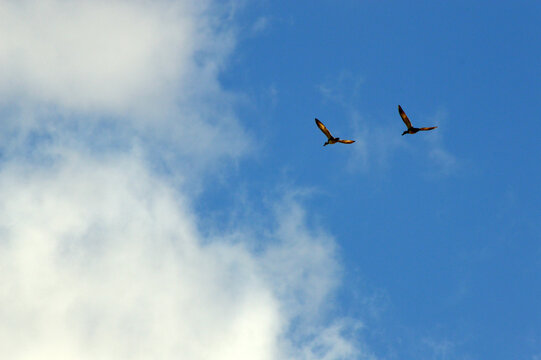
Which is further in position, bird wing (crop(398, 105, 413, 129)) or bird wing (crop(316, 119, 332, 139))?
bird wing (crop(316, 119, 332, 139))

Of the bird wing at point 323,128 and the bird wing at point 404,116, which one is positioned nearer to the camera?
the bird wing at point 404,116

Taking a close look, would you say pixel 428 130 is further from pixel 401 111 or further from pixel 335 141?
pixel 335 141

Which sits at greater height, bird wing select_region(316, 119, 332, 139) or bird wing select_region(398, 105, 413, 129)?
bird wing select_region(398, 105, 413, 129)

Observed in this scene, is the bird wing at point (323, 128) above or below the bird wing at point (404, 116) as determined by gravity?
below

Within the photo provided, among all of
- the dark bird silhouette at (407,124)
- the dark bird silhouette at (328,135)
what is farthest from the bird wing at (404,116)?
the dark bird silhouette at (328,135)

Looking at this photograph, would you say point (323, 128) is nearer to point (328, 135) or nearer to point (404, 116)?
point (328, 135)

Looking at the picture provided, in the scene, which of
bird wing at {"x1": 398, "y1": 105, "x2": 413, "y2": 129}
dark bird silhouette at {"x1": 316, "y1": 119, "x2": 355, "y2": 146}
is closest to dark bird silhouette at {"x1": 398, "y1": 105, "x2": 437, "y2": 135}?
bird wing at {"x1": 398, "y1": 105, "x2": 413, "y2": 129}

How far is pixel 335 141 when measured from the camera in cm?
10325

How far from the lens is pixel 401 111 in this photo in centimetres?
Result: 10262

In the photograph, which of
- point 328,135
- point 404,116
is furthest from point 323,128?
point 404,116

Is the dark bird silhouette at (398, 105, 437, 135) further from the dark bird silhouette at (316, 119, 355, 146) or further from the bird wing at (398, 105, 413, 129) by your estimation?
the dark bird silhouette at (316, 119, 355, 146)

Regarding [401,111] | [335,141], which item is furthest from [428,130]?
[335,141]

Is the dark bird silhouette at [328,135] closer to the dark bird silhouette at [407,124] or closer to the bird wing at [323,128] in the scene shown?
the bird wing at [323,128]

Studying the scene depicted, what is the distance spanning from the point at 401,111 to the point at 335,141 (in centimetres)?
1080
